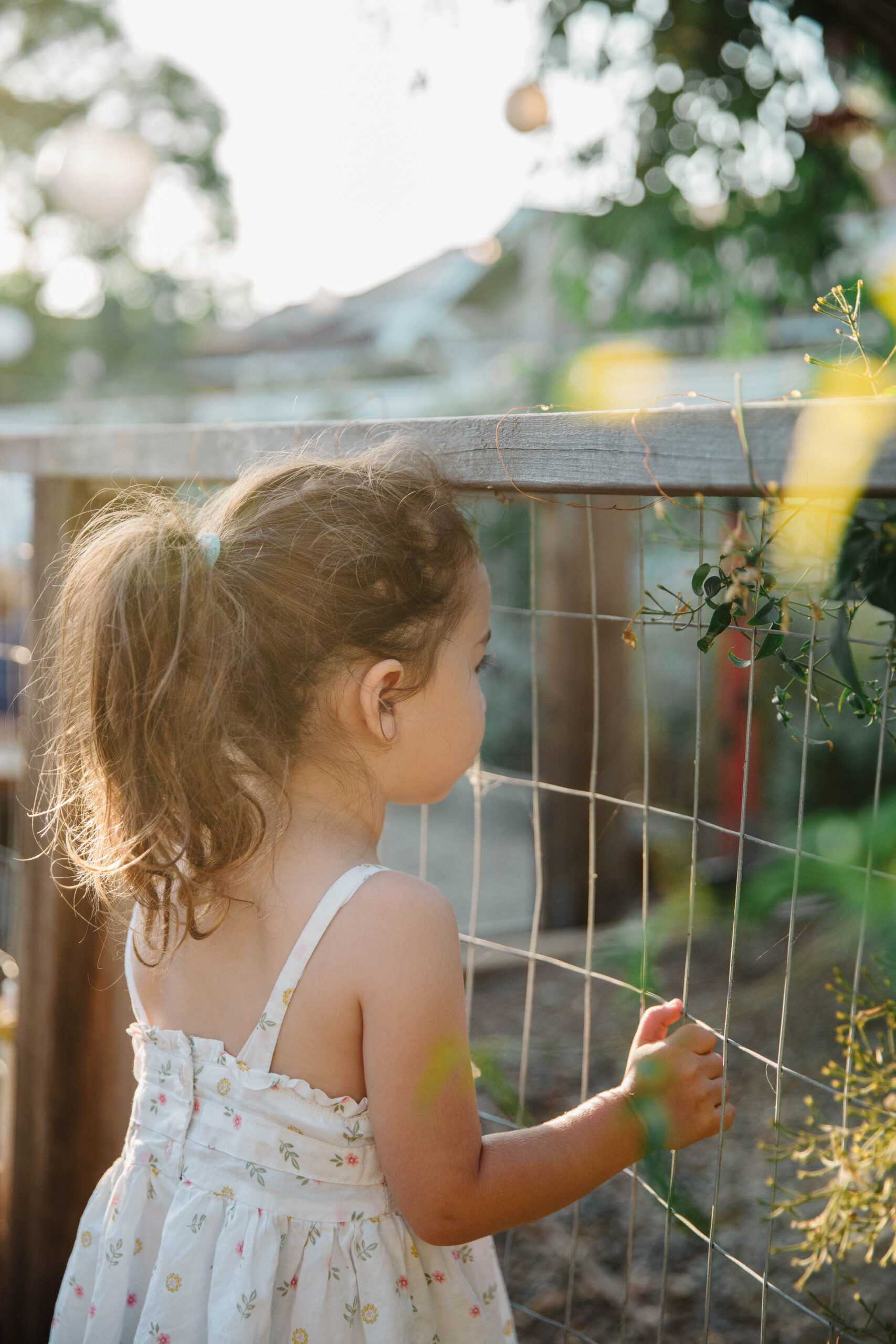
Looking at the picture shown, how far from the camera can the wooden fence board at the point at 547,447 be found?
0.75m

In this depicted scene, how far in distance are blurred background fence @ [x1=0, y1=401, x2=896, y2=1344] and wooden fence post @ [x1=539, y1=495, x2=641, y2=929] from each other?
1 centimetres

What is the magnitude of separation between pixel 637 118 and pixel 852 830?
2.61 metres

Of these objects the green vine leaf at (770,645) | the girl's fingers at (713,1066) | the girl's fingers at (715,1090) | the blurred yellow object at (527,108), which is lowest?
the girl's fingers at (715,1090)

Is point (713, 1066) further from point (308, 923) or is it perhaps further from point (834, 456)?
point (834, 456)

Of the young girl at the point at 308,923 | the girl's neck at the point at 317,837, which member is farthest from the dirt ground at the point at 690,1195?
the girl's neck at the point at 317,837

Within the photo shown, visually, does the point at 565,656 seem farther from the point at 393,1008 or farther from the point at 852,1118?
the point at 393,1008

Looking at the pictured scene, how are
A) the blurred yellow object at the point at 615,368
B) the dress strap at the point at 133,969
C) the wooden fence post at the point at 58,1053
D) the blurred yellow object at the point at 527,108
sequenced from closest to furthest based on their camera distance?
the dress strap at the point at 133,969
the wooden fence post at the point at 58,1053
the blurred yellow object at the point at 527,108
the blurred yellow object at the point at 615,368

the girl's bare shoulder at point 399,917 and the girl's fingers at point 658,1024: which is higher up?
the girl's bare shoulder at point 399,917

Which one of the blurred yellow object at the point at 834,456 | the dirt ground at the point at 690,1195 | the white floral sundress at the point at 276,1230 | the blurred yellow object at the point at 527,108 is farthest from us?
the blurred yellow object at the point at 527,108

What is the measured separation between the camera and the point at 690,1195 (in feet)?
7.21

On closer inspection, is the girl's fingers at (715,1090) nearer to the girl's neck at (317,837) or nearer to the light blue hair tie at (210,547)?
the girl's neck at (317,837)

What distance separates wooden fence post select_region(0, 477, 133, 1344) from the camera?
183 centimetres

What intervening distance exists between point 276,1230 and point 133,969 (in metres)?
0.38

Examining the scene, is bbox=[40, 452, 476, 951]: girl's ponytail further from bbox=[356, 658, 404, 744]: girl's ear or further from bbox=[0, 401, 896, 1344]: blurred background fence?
bbox=[0, 401, 896, 1344]: blurred background fence
